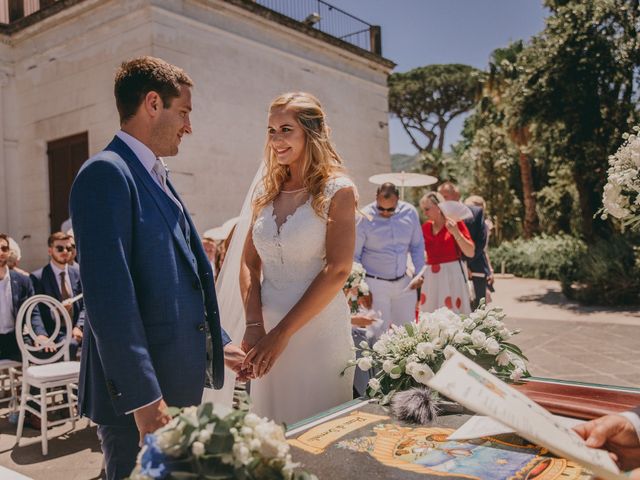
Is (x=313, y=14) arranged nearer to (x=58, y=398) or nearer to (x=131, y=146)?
(x=58, y=398)

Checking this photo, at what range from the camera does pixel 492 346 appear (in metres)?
1.90

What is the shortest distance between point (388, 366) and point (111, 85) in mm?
9476

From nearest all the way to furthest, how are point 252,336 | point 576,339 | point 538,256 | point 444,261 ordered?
1. point 252,336
2. point 444,261
3. point 576,339
4. point 538,256

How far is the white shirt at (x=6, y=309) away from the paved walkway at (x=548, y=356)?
2.96 feet

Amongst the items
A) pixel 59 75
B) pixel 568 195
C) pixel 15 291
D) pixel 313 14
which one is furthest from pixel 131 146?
pixel 568 195

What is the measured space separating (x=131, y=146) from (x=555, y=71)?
483 inches

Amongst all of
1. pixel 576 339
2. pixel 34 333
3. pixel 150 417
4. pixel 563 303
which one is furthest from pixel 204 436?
pixel 563 303

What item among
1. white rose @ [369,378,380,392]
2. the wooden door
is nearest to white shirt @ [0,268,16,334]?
white rose @ [369,378,380,392]

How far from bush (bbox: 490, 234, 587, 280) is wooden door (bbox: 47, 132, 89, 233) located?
12682mm

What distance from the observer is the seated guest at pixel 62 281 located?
214 inches

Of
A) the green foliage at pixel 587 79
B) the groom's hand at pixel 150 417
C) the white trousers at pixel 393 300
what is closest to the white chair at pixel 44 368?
the white trousers at pixel 393 300

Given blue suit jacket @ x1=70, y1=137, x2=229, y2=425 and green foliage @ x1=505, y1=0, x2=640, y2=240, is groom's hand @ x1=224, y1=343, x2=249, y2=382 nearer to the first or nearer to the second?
blue suit jacket @ x1=70, y1=137, x2=229, y2=425

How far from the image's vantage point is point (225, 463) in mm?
976

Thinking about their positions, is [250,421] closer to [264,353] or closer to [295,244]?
[264,353]
